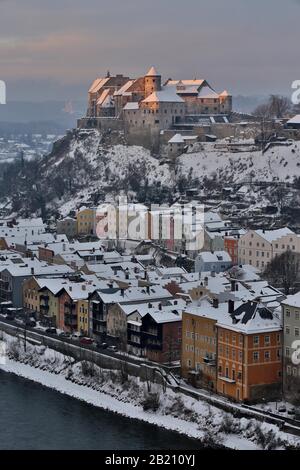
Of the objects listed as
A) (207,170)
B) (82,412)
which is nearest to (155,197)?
(207,170)

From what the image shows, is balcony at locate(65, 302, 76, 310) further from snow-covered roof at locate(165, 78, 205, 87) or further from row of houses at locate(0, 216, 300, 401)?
snow-covered roof at locate(165, 78, 205, 87)

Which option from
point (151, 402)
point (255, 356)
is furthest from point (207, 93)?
point (255, 356)

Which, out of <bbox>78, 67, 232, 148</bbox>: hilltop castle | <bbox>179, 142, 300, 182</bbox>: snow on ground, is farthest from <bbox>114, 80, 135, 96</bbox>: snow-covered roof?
<bbox>179, 142, 300, 182</bbox>: snow on ground

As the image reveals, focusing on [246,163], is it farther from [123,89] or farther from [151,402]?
[151,402]
